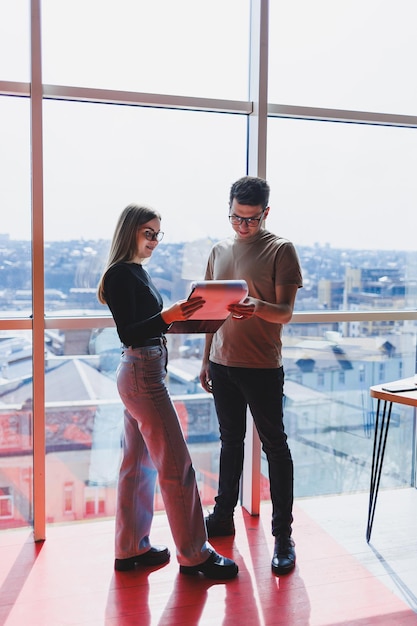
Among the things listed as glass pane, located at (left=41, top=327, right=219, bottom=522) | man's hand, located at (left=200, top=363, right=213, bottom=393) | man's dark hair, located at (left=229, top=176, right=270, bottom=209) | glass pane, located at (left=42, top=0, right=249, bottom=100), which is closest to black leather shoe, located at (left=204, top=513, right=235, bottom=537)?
glass pane, located at (left=41, top=327, right=219, bottom=522)

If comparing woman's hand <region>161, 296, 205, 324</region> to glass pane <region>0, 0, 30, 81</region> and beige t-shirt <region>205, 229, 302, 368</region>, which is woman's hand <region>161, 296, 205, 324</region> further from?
glass pane <region>0, 0, 30, 81</region>

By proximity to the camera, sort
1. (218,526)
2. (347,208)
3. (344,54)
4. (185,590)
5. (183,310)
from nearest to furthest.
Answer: (183,310) → (185,590) → (218,526) → (344,54) → (347,208)

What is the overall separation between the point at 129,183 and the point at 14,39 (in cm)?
81

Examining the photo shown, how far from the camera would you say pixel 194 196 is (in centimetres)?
303

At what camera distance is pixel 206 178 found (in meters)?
3.04

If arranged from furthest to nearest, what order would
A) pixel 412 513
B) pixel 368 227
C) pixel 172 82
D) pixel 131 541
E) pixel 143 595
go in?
pixel 368 227 < pixel 412 513 < pixel 172 82 < pixel 131 541 < pixel 143 595

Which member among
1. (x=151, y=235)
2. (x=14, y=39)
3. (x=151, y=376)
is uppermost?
(x=14, y=39)

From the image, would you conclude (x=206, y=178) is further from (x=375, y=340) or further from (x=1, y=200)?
(x=375, y=340)

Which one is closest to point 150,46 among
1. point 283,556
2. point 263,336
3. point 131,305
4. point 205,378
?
point 131,305

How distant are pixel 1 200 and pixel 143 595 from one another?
1802mm

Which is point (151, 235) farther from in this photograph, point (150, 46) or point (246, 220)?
point (150, 46)

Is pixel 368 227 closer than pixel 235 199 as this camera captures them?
No

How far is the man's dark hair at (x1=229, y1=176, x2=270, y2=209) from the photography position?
248 cm

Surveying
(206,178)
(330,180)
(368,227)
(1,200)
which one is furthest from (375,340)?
(1,200)
